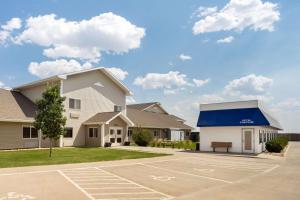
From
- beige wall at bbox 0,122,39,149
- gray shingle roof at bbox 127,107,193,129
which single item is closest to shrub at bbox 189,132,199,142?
gray shingle roof at bbox 127,107,193,129

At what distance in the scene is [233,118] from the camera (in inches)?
1214

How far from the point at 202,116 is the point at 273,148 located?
7.53 meters

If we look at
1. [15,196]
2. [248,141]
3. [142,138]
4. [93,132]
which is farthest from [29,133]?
[15,196]

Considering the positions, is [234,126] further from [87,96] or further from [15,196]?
[15,196]

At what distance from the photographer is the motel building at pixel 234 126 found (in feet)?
97.9

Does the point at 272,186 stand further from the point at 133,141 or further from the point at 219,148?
the point at 133,141

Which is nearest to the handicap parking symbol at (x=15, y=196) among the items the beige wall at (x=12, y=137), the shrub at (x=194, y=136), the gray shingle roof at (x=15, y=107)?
the gray shingle roof at (x=15, y=107)

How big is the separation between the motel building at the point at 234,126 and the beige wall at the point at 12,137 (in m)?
17.6

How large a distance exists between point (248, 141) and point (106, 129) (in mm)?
16145

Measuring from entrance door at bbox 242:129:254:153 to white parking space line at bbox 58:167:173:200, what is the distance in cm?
1810

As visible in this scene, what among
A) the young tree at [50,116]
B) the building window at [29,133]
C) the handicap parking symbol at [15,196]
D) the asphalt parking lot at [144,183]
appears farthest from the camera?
the building window at [29,133]

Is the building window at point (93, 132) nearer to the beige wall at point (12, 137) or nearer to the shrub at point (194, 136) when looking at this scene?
the beige wall at point (12, 137)

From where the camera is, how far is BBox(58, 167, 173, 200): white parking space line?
35.7 ft

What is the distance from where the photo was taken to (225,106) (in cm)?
3241
